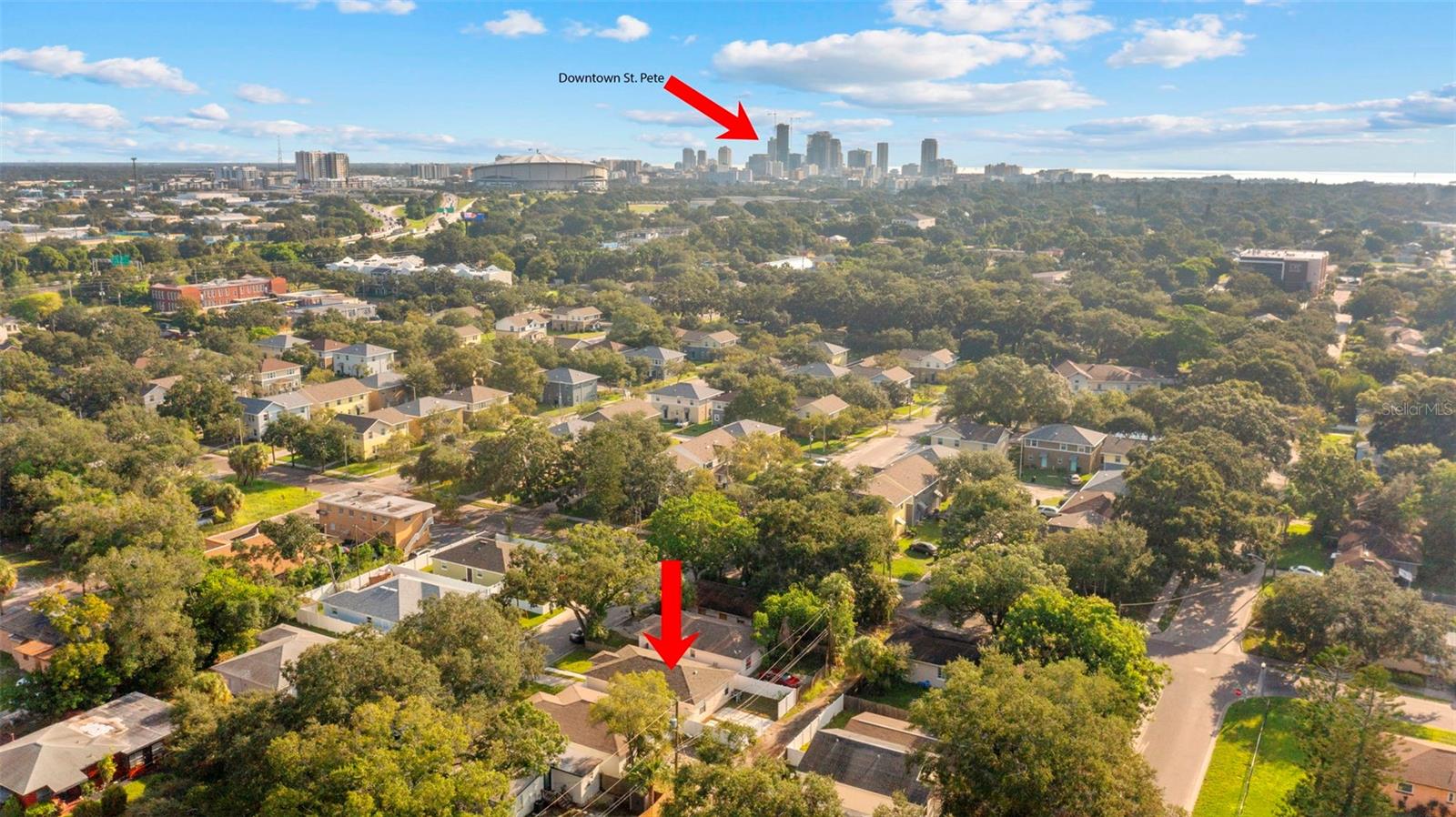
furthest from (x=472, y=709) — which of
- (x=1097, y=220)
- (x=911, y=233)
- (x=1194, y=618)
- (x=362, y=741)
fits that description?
(x=1097, y=220)

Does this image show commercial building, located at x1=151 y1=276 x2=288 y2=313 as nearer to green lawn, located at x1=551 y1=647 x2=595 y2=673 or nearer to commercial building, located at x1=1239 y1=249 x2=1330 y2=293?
green lawn, located at x1=551 y1=647 x2=595 y2=673

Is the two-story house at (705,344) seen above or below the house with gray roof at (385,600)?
above

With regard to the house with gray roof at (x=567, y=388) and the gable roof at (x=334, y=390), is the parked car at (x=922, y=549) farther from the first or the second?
the gable roof at (x=334, y=390)

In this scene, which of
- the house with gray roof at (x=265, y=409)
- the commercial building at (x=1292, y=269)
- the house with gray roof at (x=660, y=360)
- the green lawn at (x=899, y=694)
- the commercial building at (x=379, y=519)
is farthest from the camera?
the commercial building at (x=1292, y=269)

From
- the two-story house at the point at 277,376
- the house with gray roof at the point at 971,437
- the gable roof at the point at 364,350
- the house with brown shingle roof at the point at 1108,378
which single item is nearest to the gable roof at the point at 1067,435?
the house with gray roof at the point at 971,437

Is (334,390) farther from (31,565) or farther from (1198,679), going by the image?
(1198,679)

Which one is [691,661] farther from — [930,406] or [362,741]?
[930,406]
